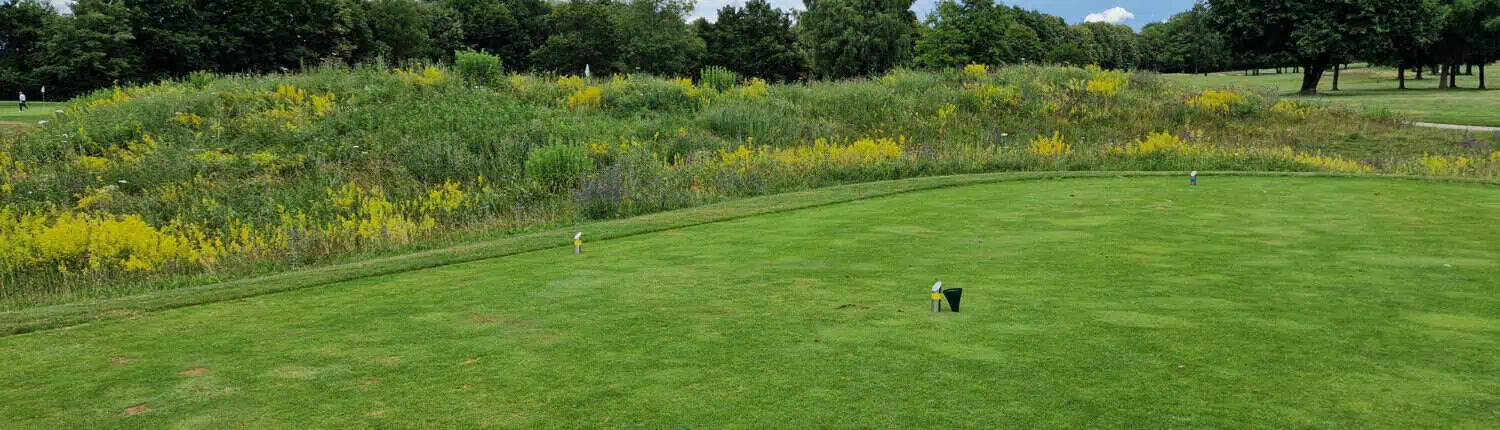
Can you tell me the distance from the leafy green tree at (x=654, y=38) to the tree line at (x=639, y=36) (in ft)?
0.47

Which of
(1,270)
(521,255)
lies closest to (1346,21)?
(521,255)

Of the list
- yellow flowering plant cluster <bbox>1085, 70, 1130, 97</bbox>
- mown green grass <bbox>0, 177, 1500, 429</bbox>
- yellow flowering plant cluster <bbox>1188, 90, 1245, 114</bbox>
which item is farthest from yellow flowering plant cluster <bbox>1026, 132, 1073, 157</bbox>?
mown green grass <bbox>0, 177, 1500, 429</bbox>

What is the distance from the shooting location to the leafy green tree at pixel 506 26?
8388 centimetres

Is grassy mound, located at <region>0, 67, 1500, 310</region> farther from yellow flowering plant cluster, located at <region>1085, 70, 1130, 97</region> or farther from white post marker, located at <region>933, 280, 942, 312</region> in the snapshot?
white post marker, located at <region>933, 280, 942, 312</region>

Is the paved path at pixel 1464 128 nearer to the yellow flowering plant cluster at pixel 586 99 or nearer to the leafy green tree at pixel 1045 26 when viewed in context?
the yellow flowering plant cluster at pixel 586 99

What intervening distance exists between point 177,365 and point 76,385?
430 millimetres

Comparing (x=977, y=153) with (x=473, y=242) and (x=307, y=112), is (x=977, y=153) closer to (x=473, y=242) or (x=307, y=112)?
(x=473, y=242)

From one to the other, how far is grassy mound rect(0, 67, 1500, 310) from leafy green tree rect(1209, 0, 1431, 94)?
20.9 meters

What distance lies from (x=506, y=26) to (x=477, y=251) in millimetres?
79957

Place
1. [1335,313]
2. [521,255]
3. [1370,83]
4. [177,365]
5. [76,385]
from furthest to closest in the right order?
[1370,83]
[521,255]
[1335,313]
[177,365]
[76,385]

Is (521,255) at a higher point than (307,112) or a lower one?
Result: lower

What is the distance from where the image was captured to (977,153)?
1869cm

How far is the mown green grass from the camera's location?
3654 millimetres

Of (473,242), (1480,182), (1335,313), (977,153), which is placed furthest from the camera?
(977,153)
